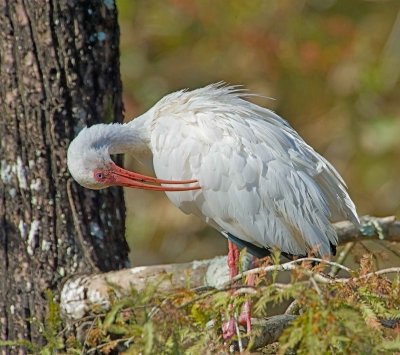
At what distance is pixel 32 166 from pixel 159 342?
2.18 meters

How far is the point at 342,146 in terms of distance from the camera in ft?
36.6

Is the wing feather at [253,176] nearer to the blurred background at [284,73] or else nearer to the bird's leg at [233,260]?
the bird's leg at [233,260]

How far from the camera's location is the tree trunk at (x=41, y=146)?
528 centimetres

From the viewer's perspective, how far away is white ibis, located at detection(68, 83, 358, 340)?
17.7ft

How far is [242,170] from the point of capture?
5430 millimetres

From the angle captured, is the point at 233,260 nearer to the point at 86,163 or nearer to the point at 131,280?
the point at 131,280

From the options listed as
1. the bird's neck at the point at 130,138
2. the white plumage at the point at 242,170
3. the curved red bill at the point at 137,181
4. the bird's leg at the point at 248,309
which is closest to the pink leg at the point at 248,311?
the bird's leg at the point at 248,309

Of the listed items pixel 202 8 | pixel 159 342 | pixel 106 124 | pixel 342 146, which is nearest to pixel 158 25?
pixel 202 8

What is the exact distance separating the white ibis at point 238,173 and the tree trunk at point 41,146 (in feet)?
0.46

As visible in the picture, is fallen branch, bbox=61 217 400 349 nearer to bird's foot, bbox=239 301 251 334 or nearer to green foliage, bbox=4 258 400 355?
bird's foot, bbox=239 301 251 334

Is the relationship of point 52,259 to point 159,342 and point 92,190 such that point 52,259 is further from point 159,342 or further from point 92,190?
point 159,342

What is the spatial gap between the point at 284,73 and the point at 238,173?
6264mm

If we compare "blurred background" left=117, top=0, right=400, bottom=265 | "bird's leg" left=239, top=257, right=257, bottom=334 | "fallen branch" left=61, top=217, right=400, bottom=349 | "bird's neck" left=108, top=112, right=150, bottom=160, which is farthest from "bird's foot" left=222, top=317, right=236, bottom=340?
"blurred background" left=117, top=0, right=400, bottom=265

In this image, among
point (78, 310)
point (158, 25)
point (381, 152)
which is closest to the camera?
point (78, 310)
